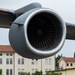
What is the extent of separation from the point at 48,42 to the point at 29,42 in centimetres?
65

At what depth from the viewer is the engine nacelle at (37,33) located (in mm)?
8219

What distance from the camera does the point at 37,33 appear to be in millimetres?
8695

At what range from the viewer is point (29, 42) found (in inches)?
329

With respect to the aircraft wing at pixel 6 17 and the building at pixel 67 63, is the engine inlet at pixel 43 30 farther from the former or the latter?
the building at pixel 67 63

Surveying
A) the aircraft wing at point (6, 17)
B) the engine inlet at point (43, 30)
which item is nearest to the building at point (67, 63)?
the aircraft wing at point (6, 17)

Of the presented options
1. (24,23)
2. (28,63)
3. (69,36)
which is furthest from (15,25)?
(28,63)

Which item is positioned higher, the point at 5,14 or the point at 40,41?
the point at 5,14

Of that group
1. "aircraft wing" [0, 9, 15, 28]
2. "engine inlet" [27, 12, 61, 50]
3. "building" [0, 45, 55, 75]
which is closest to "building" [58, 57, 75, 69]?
"building" [0, 45, 55, 75]

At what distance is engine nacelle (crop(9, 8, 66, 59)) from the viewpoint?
324 inches

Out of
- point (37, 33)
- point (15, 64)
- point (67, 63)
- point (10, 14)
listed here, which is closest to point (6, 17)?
point (10, 14)

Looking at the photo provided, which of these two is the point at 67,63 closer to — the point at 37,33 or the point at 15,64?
the point at 15,64

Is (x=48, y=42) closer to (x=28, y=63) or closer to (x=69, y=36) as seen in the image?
(x=69, y=36)

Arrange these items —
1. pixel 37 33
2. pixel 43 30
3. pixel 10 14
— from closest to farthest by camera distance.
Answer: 1. pixel 37 33
2. pixel 43 30
3. pixel 10 14

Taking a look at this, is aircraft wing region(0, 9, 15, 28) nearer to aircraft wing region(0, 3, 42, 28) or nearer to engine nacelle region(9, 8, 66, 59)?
aircraft wing region(0, 3, 42, 28)
